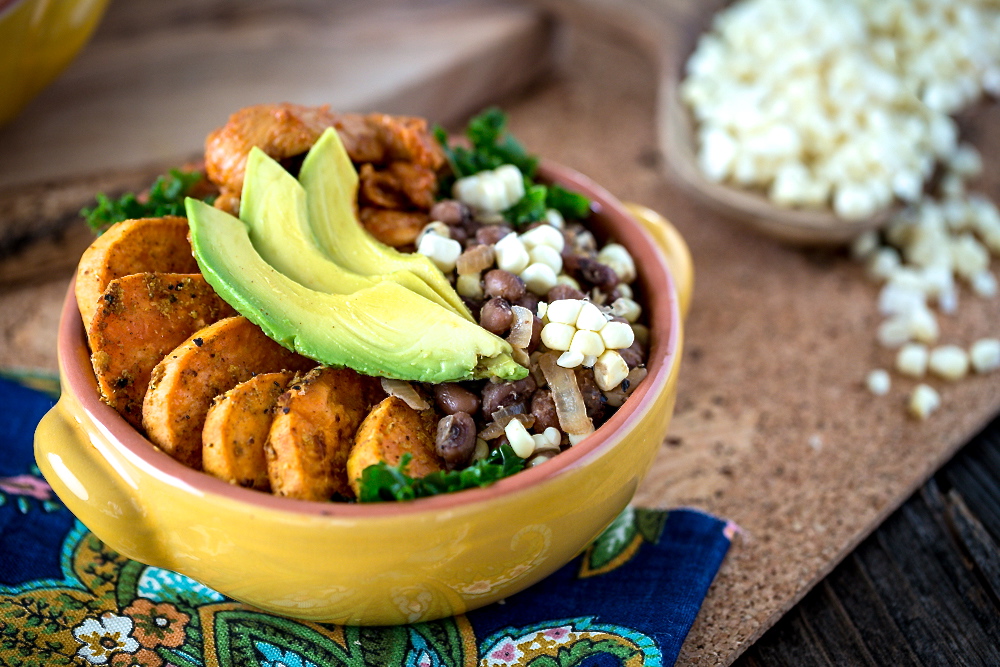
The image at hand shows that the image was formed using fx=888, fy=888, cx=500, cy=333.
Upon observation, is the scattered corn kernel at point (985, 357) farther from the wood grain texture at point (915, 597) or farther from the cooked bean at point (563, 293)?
the cooked bean at point (563, 293)

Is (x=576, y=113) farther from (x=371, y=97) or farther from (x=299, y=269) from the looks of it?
(x=299, y=269)

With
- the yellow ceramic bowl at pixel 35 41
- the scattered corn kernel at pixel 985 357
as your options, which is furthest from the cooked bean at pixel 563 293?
the yellow ceramic bowl at pixel 35 41

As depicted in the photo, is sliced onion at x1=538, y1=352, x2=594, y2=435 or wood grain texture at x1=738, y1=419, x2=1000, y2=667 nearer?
sliced onion at x1=538, y1=352, x2=594, y2=435

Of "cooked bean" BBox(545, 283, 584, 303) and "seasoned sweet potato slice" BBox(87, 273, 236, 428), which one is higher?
"seasoned sweet potato slice" BBox(87, 273, 236, 428)

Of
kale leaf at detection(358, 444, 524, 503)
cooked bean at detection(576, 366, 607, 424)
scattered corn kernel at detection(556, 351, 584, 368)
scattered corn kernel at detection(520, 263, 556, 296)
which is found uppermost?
scattered corn kernel at detection(520, 263, 556, 296)

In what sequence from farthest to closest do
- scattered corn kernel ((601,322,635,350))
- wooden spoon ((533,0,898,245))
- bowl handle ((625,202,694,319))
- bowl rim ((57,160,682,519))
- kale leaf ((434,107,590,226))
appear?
wooden spoon ((533,0,898,245)), bowl handle ((625,202,694,319)), kale leaf ((434,107,590,226)), scattered corn kernel ((601,322,635,350)), bowl rim ((57,160,682,519))

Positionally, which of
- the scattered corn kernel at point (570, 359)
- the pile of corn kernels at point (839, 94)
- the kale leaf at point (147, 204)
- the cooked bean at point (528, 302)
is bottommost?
the pile of corn kernels at point (839, 94)

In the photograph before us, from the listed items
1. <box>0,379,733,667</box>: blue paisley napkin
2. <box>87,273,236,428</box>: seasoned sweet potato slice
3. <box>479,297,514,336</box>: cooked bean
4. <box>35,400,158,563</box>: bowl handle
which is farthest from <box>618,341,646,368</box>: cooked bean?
<box>35,400,158,563</box>: bowl handle

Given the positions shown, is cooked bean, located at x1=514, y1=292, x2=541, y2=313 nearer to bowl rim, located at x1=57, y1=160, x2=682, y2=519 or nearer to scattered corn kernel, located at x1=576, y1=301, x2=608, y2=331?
scattered corn kernel, located at x1=576, y1=301, x2=608, y2=331
